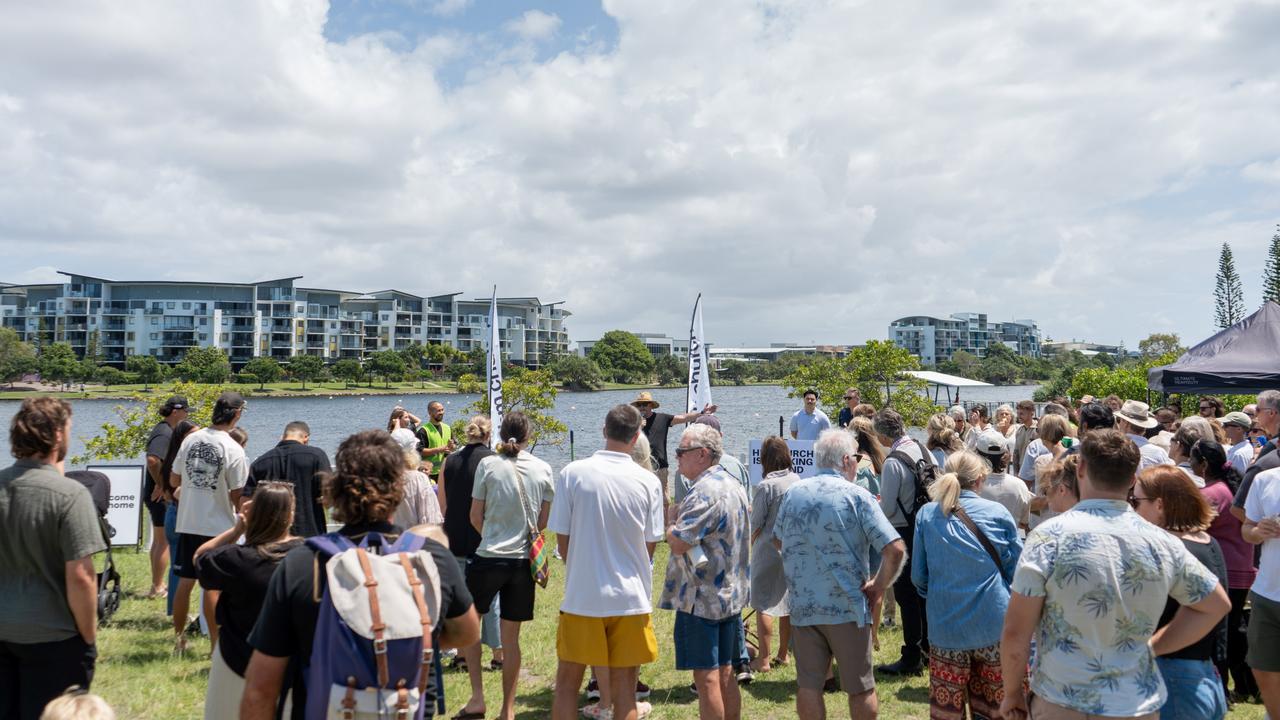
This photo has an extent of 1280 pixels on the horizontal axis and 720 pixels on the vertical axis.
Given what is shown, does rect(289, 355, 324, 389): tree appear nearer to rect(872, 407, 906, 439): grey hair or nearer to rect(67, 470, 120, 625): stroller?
rect(67, 470, 120, 625): stroller

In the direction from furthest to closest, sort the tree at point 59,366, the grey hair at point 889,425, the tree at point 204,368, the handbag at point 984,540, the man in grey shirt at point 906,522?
the tree at point 204,368
the tree at point 59,366
the grey hair at point 889,425
the man in grey shirt at point 906,522
the handbag at point 984,540

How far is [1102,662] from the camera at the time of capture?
2951 mm

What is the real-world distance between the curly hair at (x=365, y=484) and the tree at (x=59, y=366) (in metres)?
95.0

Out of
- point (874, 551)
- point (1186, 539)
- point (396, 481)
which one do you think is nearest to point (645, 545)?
point (874, 551)

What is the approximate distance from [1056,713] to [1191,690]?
88 centimetres

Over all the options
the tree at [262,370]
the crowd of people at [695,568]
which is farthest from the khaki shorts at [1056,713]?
the tree at [262,370]

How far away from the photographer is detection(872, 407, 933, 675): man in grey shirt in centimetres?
630

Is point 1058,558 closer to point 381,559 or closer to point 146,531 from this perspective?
point 381,559

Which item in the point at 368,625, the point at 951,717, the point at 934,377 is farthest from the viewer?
the point at 934,377

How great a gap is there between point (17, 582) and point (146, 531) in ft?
31.3

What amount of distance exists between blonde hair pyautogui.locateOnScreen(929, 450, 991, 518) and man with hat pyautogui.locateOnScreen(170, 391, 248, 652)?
512 centimetres

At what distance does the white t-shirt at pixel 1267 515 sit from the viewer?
430 cm

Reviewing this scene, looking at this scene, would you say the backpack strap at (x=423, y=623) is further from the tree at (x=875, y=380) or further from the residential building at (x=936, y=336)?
the residential building at (x=936, y=336)

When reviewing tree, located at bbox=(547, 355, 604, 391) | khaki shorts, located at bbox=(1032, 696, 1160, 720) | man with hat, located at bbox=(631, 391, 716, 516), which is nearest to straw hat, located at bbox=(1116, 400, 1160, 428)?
man with hat, located at bbox=(631, 391, 716, 516)
